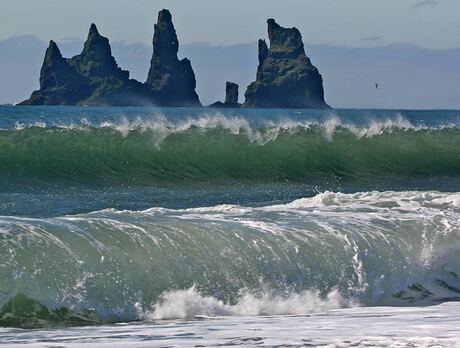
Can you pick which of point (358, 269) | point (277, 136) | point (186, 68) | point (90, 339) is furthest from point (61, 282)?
point (186, 68)

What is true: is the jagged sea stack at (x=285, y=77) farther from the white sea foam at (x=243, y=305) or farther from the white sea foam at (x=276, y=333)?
the white sea foam at (x=276, y=333)

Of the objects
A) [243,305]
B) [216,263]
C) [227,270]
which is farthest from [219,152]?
[243,305]

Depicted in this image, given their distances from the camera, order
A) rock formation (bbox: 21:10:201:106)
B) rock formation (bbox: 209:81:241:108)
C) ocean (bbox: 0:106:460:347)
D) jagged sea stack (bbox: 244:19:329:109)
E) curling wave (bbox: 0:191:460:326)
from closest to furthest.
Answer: ocean (bbox: 0:106:460:347) → curling wave (bbox: 0:191:460:326) → rock formation (bbox: 209:81:241:108) → rock formation (bbox: 21:10:201:106) → jagged sea stack (bbox: 244:19:329:109)

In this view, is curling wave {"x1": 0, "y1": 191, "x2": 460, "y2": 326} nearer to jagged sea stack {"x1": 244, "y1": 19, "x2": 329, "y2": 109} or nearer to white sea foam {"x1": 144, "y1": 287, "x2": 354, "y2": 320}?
white sea foam {"x1": 144, "y1": 287, "x2": 354, "y2": 320}

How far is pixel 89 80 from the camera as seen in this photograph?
153 meters

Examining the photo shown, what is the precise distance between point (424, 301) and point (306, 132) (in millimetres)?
19235

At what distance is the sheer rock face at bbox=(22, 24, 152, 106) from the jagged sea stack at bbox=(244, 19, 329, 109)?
1668 cm

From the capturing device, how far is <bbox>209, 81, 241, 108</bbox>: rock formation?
469ft

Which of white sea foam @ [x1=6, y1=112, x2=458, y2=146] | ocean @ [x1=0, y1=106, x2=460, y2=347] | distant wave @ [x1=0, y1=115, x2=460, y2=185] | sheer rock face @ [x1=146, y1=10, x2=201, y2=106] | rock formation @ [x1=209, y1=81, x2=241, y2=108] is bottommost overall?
ocean @ [x1=0, y1=106, x2=460, y2=347]

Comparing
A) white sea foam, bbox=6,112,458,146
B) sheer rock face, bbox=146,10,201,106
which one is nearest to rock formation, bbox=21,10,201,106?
sheer rock face, bbox=146,10,201,106

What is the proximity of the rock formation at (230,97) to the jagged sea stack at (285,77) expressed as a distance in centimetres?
536

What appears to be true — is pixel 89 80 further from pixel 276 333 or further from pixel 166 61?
pixel 276 333

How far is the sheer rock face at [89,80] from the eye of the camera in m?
147

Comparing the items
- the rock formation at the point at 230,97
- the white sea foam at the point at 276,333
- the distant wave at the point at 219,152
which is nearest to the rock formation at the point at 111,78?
the rock formation at the point at 230,97
